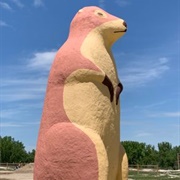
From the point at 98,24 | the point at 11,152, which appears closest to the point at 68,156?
the point at 98,24

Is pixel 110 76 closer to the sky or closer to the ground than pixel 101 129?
closer to the sky

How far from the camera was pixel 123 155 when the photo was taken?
6398 millimetres

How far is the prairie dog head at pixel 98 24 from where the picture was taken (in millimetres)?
6434

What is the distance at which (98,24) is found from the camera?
643cm

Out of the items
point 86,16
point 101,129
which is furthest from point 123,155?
point 86,16

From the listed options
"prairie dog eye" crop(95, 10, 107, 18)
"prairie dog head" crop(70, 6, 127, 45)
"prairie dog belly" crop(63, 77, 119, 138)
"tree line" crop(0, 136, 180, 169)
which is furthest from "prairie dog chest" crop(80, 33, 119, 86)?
"tree line" crop(0, 136, 180, 169)

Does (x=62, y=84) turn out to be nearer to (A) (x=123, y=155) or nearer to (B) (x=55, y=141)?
(B) (x=55, y=141)

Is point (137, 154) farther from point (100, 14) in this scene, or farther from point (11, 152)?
point (100, 14)

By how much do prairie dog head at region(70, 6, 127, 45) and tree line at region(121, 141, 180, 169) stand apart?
5491 cm

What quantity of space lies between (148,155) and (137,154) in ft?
7.25

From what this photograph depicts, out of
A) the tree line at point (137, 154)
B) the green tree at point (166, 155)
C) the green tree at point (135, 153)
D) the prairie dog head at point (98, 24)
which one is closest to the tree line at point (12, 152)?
the tree line at point (137, 154)

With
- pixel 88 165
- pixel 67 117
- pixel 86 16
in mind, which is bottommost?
A: pixel 88 165

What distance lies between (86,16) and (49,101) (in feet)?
6.18

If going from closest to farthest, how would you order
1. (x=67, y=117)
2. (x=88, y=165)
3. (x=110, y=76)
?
1. (x=88, y=165)
2. (x=67, y=117)
3. (x=110, y=76)
